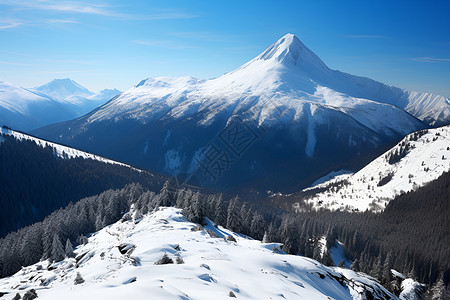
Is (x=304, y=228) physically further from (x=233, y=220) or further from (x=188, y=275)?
(x=188, y=275)

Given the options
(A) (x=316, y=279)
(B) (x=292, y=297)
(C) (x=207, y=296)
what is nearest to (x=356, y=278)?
(A) (x=316, y=279)

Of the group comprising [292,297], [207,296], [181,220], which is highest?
[207,296]

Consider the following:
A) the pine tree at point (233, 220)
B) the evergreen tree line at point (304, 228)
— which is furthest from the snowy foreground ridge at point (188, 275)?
the pine tree at point (233, 220)

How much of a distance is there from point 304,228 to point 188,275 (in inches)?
4447

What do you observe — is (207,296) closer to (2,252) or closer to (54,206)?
(2,252)

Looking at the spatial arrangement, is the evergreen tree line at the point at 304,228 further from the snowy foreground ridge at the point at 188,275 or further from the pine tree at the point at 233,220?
the snowy foreground ridge at the point at 188,275

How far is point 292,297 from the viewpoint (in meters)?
31.7

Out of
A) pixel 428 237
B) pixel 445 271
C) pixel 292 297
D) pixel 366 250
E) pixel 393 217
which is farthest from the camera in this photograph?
pixel 393 217

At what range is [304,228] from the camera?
132250 mm

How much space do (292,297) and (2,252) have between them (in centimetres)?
8212

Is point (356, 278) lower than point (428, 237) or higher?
higher

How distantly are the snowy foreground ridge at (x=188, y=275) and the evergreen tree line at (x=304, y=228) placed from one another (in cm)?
1910

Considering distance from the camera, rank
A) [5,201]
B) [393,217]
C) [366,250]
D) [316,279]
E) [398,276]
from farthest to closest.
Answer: [393,217] → [5,201] → [366,250] → [398,276] → [316,279]

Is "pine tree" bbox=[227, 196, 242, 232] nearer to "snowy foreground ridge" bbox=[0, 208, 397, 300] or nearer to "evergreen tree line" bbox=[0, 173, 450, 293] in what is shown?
"evergreen tree line" bbox=[0, 173, 450, 293]
